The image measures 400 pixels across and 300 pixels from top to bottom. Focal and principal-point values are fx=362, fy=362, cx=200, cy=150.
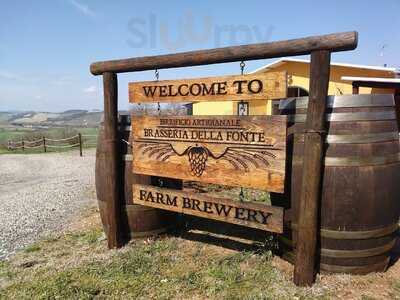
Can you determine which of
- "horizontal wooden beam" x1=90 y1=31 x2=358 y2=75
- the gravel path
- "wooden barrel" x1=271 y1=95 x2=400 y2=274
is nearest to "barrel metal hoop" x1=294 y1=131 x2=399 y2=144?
"wooden barrel" x1=271 y1=95 x2=400 y2=274

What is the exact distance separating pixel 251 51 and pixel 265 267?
7.28ft

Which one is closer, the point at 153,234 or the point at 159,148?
the point at 159,148

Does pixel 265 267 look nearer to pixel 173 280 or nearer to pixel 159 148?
pixel 173 280

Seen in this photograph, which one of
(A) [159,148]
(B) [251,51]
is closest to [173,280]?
(A) [159,148]

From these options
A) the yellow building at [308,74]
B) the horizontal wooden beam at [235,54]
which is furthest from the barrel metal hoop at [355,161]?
the yellow building at [308,74]

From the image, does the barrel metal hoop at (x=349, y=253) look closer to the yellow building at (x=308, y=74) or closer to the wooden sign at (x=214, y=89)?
the wooden sign at (x=214, y=89)

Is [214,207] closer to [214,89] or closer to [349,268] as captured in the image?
[214,89]

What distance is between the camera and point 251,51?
11.2 ft

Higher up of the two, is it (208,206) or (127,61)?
(127,61)

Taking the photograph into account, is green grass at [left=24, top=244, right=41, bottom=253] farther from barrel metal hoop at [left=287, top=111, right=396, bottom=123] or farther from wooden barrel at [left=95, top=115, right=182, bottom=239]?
barrel metal hoop at [left=287, top=111, right=396, bottom=123]

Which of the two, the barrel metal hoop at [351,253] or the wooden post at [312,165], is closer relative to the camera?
the wooden post at [312,165]

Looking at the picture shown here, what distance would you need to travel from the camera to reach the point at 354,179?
10.6 feet

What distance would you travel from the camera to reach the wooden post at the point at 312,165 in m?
3.12

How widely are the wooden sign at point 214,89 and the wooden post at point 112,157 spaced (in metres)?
0.23
